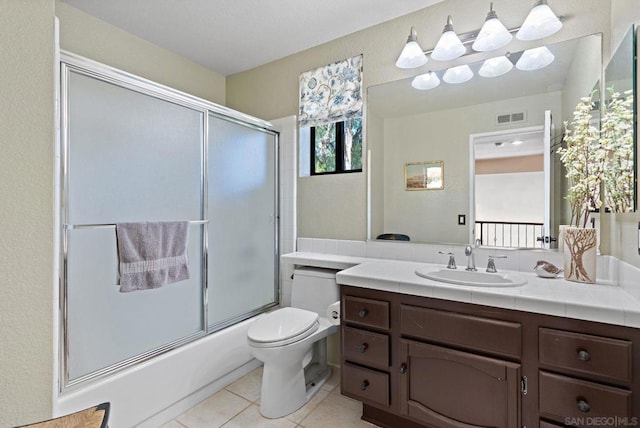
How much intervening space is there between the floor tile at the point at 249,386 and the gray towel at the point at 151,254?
847 mm

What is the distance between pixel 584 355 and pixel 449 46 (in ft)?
5.41

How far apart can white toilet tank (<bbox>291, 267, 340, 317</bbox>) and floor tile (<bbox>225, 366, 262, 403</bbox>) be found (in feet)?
1.89

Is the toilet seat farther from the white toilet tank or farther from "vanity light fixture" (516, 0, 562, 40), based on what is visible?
"vanity light fixture" (516, 0, 562, 40)

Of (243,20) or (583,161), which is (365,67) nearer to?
(243,20)

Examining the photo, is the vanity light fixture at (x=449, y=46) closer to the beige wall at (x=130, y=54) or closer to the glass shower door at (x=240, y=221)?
the glass shower door at (x=240, y=221)

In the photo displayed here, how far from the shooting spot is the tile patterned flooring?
1.70 m

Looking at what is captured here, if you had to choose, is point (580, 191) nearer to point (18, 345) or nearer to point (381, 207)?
point (381, 207)

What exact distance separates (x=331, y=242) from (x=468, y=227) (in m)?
0.96

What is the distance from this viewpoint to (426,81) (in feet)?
6.42

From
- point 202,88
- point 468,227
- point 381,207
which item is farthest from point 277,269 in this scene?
point 202,88

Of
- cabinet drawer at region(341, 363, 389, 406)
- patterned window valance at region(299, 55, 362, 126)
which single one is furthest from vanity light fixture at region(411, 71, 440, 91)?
cabinet drawer at region(341, 363, 389, 406)

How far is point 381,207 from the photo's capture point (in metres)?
2.15

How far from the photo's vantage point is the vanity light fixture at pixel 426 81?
1.93 meters

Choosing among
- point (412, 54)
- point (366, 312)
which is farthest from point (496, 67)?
point (366, 312)
